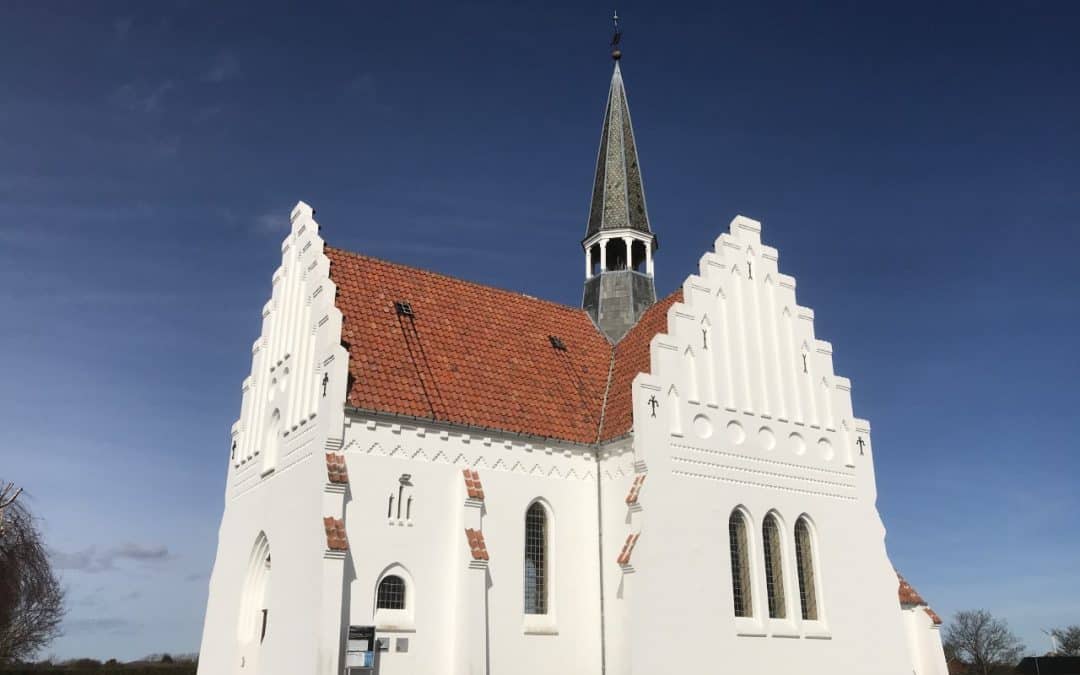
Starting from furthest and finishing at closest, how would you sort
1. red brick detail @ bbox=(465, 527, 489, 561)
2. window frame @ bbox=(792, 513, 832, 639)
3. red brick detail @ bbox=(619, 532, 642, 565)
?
window frame @ bbox=(792, 513, 832, 639) < red brick detail @ bbox=(619, 532, 642, 565) < red brick detail @ bbox=(465, 527, 489, 561)

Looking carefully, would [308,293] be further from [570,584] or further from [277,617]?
[570,584]

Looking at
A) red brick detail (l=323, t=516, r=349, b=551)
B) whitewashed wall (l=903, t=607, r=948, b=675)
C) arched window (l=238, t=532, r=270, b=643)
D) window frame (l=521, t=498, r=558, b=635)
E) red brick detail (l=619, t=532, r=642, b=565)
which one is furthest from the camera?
whitewashed wall (l=903, t=607, r=948, b=675)

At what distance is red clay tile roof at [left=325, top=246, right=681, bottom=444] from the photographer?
2312cm

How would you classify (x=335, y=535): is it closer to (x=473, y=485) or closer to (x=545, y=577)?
(x=473, y=485)

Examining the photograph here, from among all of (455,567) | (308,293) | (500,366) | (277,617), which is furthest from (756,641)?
(308,293)

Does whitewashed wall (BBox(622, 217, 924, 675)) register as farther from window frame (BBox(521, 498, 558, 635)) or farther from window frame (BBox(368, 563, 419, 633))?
window frame (BBox(368, 563, 419, 633))

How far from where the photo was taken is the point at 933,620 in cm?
2759

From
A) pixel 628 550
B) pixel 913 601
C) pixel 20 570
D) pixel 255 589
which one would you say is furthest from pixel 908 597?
pixel 20 570

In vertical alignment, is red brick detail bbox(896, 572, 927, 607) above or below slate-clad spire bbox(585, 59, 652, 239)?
below

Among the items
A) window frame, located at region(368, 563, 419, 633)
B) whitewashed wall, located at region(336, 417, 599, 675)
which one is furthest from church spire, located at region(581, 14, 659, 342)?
window frame, located at region(368, 563, 419, 633)

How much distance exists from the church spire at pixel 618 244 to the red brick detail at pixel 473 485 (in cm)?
1075

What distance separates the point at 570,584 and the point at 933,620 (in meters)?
13.1

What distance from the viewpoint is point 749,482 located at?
997 inches

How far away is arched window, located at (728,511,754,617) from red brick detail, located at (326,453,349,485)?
1145 cm
